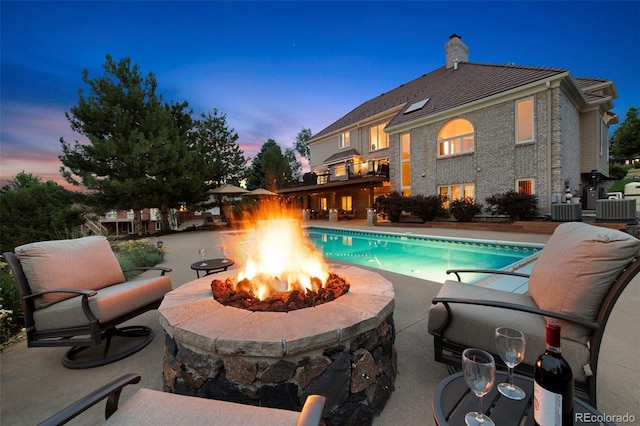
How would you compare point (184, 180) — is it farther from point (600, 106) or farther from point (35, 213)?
point (600, 106)

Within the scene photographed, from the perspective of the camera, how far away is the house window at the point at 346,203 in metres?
21.8

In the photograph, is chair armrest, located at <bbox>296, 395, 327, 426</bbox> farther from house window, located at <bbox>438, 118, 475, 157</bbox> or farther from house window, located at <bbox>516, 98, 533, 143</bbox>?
house window, located at <bbox>438, 118, 475, 157</bbox>

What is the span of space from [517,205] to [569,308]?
11.4m

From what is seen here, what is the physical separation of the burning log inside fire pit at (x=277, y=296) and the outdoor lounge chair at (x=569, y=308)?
87 centimetres

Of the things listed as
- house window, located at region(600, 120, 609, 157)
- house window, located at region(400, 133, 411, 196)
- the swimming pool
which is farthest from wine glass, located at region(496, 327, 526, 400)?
house window, located at region(600, 120, 609, 157)

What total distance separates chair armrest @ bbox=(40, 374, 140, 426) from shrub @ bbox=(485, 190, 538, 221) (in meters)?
13.2

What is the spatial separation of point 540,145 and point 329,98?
20.1 meters

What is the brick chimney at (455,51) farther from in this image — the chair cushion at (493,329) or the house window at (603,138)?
the chair cushion at (493,329)

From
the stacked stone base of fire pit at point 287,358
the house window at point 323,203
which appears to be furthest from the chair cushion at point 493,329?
the house window at point 323,203

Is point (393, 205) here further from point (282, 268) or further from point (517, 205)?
point (282, 268)

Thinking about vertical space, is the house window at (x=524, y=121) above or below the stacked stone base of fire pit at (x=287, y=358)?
above

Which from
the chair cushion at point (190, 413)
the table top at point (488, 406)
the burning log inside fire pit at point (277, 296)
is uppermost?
the burning log inside fire pit at point (277, 296)

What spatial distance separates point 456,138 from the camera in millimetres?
14016

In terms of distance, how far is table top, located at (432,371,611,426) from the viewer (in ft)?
3.67
